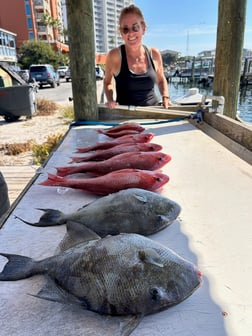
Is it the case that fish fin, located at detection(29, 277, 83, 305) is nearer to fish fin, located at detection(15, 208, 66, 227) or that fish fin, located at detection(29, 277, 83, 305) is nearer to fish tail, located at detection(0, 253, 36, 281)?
fish tail, located at detection(0, 253, 36, 281)

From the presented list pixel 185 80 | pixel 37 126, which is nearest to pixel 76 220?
pixel 37 126

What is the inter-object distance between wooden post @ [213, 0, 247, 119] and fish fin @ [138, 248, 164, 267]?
4.23 meters

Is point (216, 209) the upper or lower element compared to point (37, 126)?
upper

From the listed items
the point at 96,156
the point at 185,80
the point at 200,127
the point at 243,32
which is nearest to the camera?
the point at 96,156

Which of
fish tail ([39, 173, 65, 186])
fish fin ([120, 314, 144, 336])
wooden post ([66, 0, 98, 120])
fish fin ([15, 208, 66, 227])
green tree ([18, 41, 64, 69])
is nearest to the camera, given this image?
fish fin ([120, 314, 144, 336])

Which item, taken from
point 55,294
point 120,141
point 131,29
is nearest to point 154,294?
point 55,294

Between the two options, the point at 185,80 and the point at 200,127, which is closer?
the point at 200,127

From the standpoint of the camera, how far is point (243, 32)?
459 cm

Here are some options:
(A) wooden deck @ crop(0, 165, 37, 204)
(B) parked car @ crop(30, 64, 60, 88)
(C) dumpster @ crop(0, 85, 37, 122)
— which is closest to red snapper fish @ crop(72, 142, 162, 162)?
(A) wooden deck @ crop(0, 165, 37, 204)

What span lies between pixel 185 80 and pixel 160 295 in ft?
249

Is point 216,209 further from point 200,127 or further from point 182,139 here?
point 200,127

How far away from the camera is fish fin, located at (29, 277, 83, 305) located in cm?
115

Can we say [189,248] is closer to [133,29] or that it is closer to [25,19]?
[133,29]

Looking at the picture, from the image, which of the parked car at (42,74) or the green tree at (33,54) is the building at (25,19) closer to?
the green tree at (33,54)
